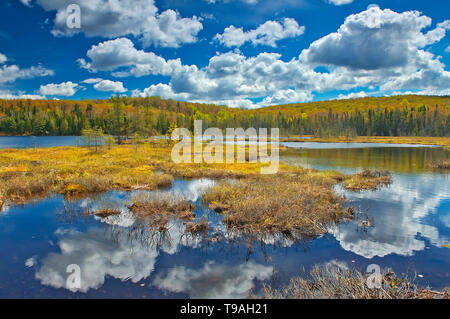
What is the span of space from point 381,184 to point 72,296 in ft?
94.5

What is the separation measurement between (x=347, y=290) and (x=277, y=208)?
784 cm

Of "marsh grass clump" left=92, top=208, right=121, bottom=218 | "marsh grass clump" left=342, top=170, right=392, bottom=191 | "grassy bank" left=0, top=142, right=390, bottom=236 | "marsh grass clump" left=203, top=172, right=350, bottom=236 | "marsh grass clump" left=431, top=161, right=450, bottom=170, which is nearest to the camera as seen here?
"marsh grass clump" left=203, top=172, right=350, bottom=236

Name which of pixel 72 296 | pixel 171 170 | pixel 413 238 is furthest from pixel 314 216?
pixel 171 170

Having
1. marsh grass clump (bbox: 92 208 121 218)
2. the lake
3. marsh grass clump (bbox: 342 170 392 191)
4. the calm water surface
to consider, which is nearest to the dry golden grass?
the lake

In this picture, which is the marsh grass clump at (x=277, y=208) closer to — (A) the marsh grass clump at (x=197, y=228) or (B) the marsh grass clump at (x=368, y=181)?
(A) the marsh grass clump at (x=197, y=228)

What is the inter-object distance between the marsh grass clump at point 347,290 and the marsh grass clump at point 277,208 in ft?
15.8

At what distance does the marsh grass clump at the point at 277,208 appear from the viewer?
48.8 feet

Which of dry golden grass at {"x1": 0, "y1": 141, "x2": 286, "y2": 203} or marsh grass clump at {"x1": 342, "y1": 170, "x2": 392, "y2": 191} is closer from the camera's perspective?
dry golden grass at {"x1": 0, "y1": 141, "x2": 286, "y2": 203}

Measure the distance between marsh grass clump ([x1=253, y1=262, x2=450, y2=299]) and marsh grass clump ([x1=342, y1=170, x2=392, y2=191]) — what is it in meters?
17.0

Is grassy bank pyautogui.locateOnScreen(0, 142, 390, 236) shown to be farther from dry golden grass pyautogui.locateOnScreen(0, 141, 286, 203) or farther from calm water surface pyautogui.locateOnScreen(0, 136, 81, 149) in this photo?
calm water surface pyautogui.locateOnScreen(0, 136, 81, 149)

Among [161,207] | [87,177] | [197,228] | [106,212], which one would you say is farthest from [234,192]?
[87,177]

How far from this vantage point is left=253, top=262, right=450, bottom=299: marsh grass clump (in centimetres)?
816

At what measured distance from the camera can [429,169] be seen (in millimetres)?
36844

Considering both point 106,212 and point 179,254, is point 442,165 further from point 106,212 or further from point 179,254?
point 106,212
